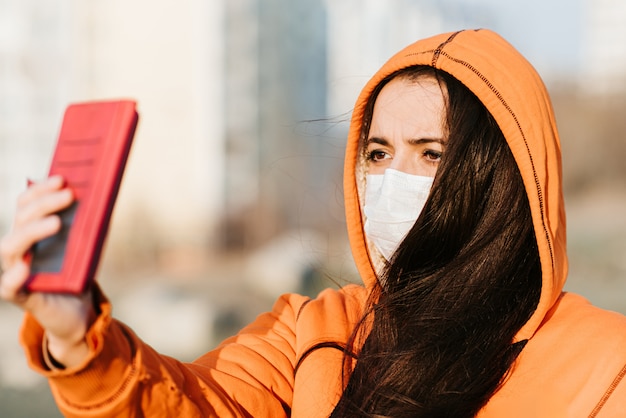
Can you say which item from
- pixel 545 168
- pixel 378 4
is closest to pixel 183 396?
pixel 545 168

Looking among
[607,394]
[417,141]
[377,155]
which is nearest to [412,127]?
[417,141]

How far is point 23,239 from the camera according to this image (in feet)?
3.97

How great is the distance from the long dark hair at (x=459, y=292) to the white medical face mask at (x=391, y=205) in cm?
6

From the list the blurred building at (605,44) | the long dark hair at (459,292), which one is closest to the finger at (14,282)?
the long dark hair at (459,292)

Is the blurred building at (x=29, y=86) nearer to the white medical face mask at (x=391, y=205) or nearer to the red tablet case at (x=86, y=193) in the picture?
the white medical face mask at (x=391, y=205)

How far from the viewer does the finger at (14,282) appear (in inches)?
46.9

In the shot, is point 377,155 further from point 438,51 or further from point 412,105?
point 438,51

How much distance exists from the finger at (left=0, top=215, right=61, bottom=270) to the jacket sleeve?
0.12 m

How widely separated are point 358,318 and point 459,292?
1.05 feet

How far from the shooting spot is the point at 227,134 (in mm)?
15969

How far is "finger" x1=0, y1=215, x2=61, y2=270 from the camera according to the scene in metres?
1.21

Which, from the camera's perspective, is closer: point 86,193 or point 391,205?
point 86,193

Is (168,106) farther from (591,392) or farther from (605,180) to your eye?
Result: (591,392)

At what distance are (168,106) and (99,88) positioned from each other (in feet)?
4.14
